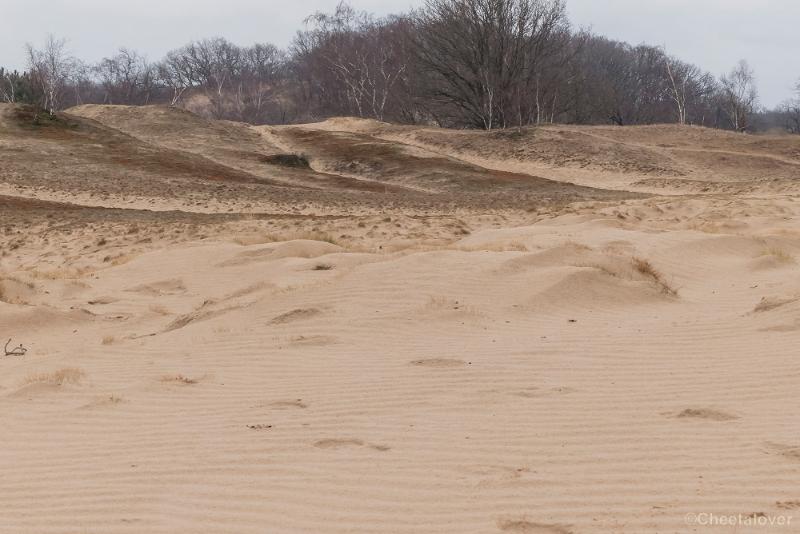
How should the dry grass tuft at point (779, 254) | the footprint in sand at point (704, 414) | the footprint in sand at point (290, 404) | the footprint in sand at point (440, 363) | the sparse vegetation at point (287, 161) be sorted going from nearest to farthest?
the footprint in sand at point (704, 414)
the footprint in sand at point (290, 404)
the footprint in sand at point (440, 363)
the dry grass tuft at point (779, 254)
the sparse vegetation at point (287, 161)

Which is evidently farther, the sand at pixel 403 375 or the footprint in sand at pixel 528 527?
the sand at pixel 403 375

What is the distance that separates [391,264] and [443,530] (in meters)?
7.00

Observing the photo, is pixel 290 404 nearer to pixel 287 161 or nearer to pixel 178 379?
pixel 178 379

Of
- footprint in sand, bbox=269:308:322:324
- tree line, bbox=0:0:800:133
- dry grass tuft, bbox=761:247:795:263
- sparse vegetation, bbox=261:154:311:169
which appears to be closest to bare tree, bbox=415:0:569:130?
tree line, bbox=0:0:800:133

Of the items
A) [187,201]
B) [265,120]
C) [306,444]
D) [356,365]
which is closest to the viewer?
[306,444]

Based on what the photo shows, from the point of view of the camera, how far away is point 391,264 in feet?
36.1

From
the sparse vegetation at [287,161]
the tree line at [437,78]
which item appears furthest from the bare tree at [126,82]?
the sparse vegetation at [287,161]

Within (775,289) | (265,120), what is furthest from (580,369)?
(265,120)

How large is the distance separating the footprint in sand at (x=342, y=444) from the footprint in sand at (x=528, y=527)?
136cm

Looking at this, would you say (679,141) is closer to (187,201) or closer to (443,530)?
(187,201)

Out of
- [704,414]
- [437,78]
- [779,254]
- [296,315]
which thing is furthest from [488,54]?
[704,414]

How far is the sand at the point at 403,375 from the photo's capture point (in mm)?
4469

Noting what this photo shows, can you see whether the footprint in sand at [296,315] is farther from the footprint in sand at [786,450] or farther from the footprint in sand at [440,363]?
the footprint in sand at [786,450]

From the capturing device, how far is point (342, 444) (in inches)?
216
